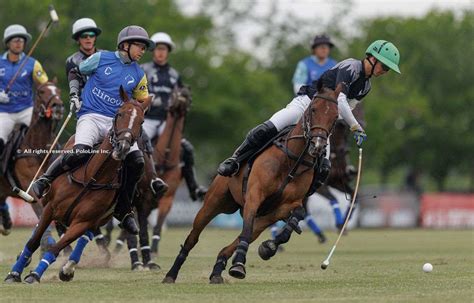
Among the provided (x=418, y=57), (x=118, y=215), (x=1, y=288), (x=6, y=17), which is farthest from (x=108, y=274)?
(x=418, y=57)

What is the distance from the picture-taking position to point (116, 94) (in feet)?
44.5

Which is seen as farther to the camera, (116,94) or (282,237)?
(116,94)

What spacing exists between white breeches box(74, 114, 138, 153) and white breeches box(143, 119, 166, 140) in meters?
5.85

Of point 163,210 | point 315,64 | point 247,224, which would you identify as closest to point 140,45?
point 247,224

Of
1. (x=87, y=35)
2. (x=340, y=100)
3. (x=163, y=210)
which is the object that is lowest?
(x=163, y=210)

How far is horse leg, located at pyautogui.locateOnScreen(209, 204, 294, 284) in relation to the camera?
42.7ft

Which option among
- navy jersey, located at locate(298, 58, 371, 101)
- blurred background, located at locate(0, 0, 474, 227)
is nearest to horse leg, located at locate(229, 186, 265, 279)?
navy jersey, located at locate(298, 58, 371, 101)

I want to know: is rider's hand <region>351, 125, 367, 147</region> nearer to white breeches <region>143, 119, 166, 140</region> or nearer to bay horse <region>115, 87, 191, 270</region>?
bay horse <region>115, 87, 191, 270</region>

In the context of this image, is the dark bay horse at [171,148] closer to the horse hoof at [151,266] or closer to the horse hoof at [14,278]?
the horse hoof at [151,266]

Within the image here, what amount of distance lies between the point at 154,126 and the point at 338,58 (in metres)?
38.8

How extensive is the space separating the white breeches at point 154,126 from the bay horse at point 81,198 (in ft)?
20.9

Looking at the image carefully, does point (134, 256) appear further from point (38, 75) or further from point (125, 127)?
point (125, 127)

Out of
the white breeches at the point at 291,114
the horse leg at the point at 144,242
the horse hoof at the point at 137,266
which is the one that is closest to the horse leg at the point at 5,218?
the horse leg at the point at 144,242

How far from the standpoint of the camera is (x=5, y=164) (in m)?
17.7
